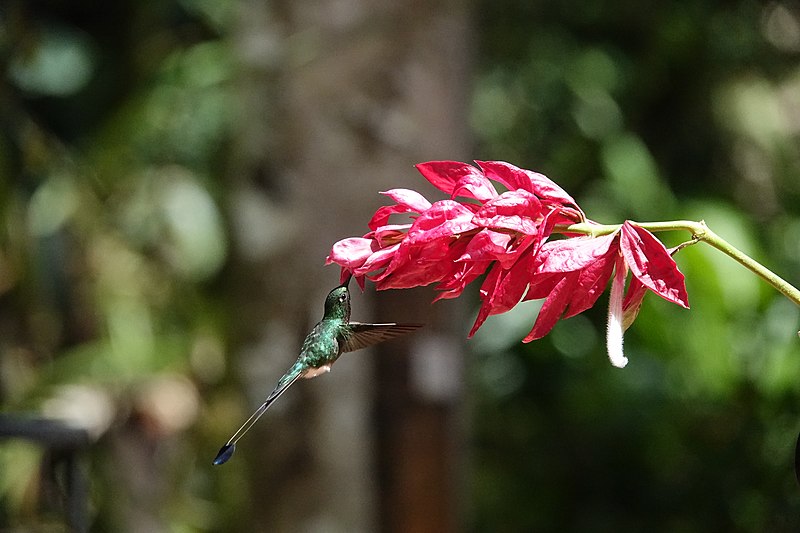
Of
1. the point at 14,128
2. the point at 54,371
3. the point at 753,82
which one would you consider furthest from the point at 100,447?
the point at 753,82

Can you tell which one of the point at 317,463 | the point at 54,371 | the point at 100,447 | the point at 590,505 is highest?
the point at 317,463

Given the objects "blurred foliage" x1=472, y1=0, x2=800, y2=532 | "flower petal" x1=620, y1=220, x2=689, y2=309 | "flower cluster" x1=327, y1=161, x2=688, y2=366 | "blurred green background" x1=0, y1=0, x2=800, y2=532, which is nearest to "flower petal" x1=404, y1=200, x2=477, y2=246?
"flower cluster" x1=327, y1=161, x2=688, y2=366

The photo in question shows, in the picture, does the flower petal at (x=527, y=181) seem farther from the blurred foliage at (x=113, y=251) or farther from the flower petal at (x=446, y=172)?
the blurred foliage at (x=113, y=251)

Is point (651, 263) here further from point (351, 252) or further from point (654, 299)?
point (654, 299)

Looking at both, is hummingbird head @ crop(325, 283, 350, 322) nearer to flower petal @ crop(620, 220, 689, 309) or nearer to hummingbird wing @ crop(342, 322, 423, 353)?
hummingbird wing @ crop(342, 322, 423, 353)

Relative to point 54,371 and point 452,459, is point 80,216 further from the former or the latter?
point 452,459
